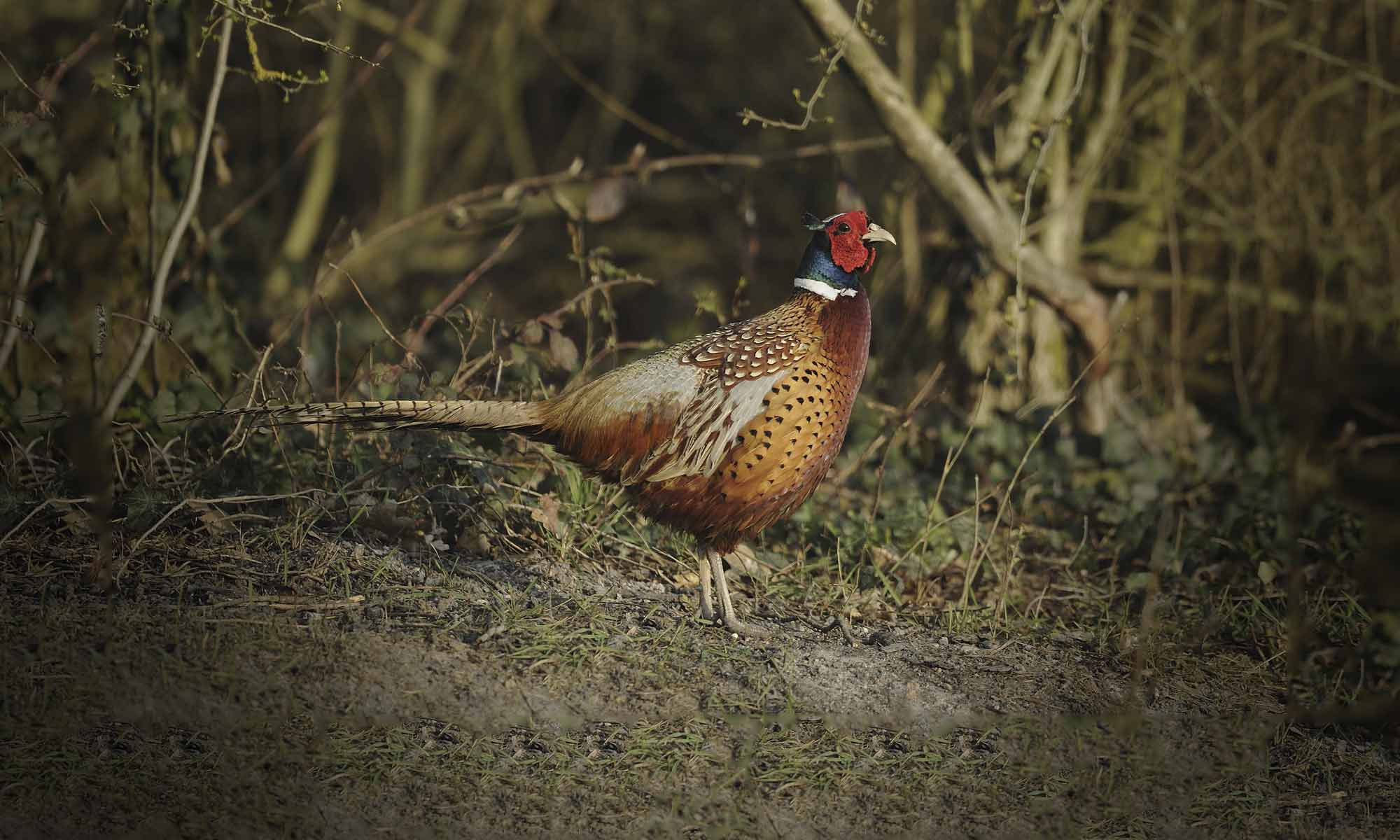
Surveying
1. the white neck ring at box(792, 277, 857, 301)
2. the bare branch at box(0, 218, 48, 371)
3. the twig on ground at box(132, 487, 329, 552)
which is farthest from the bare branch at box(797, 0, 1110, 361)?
the bare branch at box(0, 218, 48, 371)

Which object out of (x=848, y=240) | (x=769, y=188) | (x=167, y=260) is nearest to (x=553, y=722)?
(x=848, y=240)

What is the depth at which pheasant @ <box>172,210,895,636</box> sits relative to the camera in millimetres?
3279

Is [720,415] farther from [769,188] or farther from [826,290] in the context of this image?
[769,188]

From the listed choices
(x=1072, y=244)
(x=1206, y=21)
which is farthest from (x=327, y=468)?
(x=1206, y=21)

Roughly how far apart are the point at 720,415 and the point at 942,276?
253 cm

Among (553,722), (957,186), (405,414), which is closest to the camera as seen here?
(553,722)

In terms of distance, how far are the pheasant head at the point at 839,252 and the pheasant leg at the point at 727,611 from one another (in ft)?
2.56

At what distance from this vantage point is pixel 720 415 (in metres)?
3.29

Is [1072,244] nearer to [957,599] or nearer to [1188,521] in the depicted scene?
[1188,521]

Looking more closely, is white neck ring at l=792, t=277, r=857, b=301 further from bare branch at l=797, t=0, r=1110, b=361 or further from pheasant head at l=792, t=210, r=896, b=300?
bare branch at l=797, t=0, r=1110, b=361

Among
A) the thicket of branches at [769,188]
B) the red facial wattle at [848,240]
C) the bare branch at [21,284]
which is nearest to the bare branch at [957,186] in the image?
the thicket of branches at [769,188]

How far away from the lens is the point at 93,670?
8.95 feet

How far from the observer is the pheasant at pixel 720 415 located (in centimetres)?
328

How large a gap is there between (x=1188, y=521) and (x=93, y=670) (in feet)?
11.4
